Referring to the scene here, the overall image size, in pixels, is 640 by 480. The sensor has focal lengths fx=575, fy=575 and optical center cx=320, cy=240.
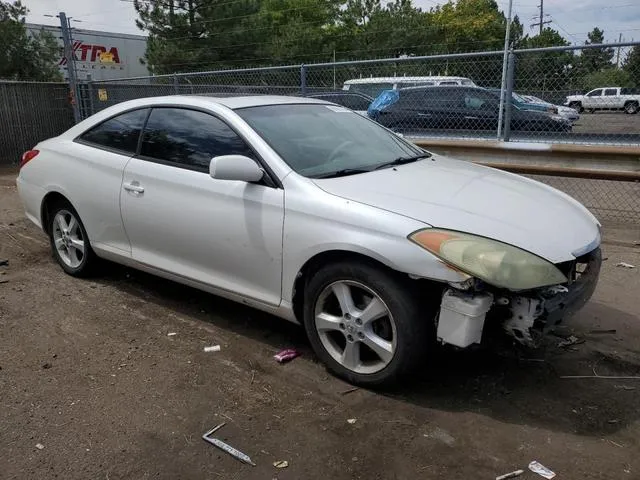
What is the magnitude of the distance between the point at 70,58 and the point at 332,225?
10.7m

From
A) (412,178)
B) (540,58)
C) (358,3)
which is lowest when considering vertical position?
(412,178)

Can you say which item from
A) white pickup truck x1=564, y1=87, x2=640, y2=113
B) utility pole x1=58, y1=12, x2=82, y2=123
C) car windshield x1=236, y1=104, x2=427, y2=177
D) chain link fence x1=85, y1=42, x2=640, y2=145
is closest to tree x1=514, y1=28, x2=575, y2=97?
chain link fence x1=85, y1=42, x2=640, y2=145

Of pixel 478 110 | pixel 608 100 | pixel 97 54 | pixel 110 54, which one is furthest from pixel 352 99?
pixel 110 54

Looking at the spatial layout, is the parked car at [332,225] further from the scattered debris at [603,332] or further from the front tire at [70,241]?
the scattered debris at [603,332]

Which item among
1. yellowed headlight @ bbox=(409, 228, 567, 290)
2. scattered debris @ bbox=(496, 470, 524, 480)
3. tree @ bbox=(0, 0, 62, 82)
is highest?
tree @ bbox=(0, 0, 62, 82)

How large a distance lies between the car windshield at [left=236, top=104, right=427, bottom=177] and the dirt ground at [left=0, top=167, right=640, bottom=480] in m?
1.19

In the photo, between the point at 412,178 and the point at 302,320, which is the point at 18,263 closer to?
the point at 302,320

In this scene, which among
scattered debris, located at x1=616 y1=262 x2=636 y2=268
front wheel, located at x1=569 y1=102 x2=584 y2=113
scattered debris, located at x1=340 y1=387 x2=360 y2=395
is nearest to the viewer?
scattered debris, located at x1=340 y1=387 x2=360 y2=395

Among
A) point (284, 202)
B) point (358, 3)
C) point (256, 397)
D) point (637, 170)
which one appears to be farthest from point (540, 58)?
point (358, 3)

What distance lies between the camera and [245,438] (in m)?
2.77

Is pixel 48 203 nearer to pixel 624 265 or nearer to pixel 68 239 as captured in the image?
pixel 68 239

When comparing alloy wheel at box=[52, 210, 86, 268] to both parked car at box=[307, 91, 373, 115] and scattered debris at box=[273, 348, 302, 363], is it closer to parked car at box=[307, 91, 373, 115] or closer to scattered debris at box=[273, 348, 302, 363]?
scattered debris at box=[273, 348, 302, 363]

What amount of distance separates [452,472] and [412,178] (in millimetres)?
1705

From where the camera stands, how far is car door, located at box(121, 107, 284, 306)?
340cm
